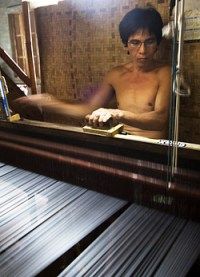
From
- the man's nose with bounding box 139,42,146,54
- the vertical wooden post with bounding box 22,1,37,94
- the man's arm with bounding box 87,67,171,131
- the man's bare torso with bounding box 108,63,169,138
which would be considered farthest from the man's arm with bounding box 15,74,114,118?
the man's nose with bounding box 139,42,146,54

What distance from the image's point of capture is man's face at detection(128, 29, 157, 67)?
2.77 metres

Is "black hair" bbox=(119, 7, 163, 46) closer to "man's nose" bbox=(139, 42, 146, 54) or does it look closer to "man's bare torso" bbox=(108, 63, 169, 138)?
"man's nose" bbox=(139, 42, 146, 54)

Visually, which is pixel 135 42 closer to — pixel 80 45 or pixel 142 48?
pixel 142 48

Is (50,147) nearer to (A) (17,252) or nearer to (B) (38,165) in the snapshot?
(B) (38,165)

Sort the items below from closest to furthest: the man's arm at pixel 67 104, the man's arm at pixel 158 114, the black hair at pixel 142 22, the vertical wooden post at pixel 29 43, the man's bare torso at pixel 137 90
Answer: the black hair at pixel 142 22 < the man's arm at pixel 158 114 < the man's bare torso at pixel 137 90 < the vertical wooden post at pixel 29 43 < the man's arm at pixel 67 104

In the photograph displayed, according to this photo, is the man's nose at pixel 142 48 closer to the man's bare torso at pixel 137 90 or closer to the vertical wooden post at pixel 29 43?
the man's bare torso at pixel 137 90

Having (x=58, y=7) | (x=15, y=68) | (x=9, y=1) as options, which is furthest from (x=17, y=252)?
(x=9, y=1)

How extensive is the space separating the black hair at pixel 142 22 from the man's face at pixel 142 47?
0.04 meters

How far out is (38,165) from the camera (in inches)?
79.7

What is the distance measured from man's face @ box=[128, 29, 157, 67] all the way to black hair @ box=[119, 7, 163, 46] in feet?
0.13

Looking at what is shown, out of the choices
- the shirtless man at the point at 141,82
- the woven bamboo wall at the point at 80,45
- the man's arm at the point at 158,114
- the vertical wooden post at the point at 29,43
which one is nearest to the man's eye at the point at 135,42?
the shirtless man at the point at 141,82

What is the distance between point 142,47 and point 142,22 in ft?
0.76

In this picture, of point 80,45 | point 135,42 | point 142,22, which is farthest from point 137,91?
point 80,45

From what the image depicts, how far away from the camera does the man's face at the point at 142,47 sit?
277 centimetres
